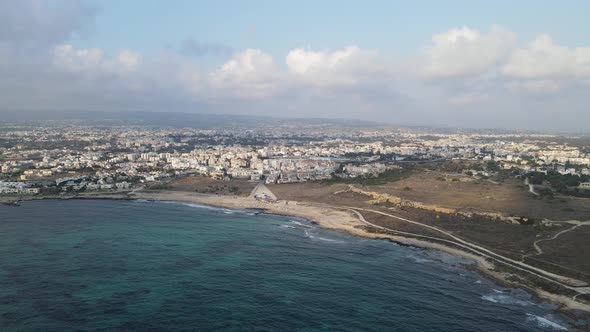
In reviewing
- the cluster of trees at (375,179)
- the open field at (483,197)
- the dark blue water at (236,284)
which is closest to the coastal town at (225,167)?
the cluster of trees at (375,179)

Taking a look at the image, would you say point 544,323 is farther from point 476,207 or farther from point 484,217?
point 476,207

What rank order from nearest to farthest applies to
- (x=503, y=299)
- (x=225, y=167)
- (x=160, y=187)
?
(x=503, y=299)
(x=160, y=187)
(x=225, y=167)

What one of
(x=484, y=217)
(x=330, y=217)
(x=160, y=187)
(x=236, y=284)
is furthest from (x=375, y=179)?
(x=236, y=284)

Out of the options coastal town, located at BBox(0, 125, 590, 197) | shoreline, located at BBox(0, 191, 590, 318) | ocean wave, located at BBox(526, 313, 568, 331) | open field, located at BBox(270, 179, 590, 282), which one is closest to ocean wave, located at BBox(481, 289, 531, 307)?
shoreline, located at BBox(0, 191, 590, 318)

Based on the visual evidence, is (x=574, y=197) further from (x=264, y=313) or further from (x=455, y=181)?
(x=264, y=313)

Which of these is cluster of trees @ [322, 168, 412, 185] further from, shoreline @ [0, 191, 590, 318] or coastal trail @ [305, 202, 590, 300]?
coastal trail @ [305, 202, 590, 300]

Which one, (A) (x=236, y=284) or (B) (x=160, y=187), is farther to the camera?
(B) (x=160, y=187)

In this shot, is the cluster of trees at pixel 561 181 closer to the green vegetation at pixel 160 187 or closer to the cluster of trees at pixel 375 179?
the cluster of trees at pixel 375 179
